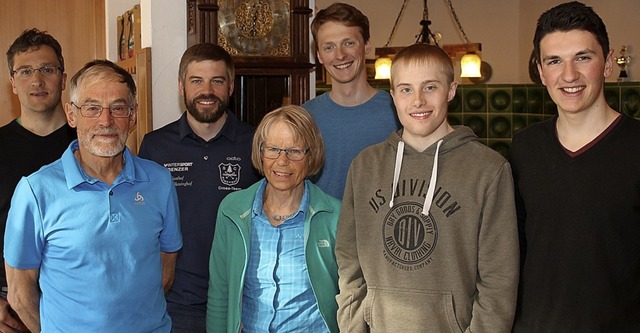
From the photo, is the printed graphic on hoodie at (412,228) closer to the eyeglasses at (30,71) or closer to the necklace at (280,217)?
the necklace at (280,217)

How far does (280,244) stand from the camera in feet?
9.05

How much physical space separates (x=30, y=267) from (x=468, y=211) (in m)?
1.35

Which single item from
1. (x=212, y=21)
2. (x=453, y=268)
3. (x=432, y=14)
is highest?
(x=432, y=14)

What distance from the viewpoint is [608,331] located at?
238 cm

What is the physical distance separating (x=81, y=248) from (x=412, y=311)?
1.03 meters

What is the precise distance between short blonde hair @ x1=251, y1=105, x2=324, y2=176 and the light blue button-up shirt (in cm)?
18

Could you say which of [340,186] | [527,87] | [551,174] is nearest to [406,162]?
[551,174]

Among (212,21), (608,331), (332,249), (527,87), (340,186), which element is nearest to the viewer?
(608,331)

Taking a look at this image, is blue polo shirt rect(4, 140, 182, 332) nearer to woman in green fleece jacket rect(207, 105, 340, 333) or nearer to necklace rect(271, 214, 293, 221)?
woman in green fleece jacket rect(207, 105, 340, 333)

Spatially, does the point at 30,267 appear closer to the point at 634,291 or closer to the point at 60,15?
the point at 634,291

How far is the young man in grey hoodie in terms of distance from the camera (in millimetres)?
2441

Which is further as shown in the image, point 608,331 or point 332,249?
point 332,249

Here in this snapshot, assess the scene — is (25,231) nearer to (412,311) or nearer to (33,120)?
(33,120)

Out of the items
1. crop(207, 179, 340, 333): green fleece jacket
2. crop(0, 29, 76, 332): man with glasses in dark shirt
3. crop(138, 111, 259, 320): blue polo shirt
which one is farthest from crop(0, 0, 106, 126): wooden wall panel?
crop(207, 179, 340, 333): green fleece jacket
